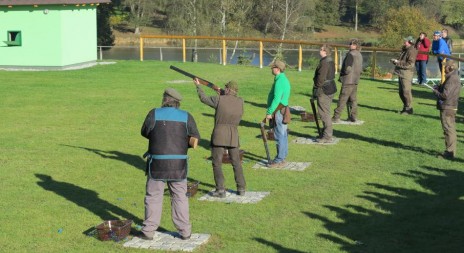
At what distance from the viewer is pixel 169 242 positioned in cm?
1116

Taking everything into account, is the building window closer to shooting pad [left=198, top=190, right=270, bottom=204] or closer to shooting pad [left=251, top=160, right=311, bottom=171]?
shooting pad [left=251, top=160, right=311, bottom=171]

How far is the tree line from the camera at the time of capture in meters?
72.4

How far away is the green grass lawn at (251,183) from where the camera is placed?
1149 cm

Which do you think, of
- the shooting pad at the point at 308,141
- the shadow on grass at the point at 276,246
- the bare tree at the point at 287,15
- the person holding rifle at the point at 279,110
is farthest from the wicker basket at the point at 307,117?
the bare tree at the point at 287,15

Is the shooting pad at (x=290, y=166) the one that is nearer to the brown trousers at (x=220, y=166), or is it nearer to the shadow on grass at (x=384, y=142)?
the brown trousers at (x=220, y=166)

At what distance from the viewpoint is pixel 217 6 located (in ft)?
242

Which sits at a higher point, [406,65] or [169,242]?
[406,65]

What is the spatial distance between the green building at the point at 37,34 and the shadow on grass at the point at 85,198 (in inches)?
734

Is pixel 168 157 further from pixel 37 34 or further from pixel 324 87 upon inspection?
pixel 37 34

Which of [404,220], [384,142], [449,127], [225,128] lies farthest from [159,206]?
[384,142]

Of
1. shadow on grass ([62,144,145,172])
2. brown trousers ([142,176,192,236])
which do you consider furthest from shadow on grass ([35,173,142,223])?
shadow on grass ([62,144,145,172])

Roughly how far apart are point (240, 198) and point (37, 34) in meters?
21.8

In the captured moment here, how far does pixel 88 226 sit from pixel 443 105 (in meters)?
8.15

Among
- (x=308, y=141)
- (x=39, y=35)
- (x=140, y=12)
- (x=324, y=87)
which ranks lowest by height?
(x=308, y=141)
